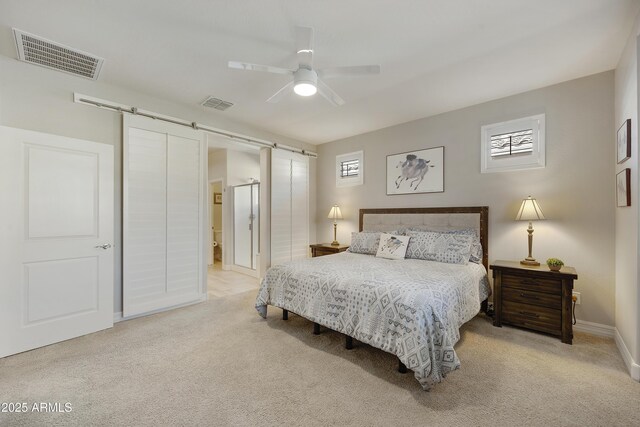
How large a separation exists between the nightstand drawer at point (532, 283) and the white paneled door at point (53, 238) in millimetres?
4244

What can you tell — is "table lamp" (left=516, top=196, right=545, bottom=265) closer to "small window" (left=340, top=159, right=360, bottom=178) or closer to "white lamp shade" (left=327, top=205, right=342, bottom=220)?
"small window" (left=340, top=159, right=360, bottom=178)

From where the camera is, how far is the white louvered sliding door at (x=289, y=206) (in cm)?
484

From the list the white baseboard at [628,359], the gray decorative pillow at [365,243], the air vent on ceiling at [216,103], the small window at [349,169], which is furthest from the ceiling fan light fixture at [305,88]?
the white baseboard at [628,359]

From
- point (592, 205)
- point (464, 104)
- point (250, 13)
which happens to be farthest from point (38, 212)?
point (592, 205)

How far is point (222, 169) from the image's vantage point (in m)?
6.22

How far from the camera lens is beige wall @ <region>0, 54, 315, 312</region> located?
2557 mm

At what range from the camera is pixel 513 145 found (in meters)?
3.38

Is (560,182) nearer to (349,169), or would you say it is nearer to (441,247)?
(441,247)

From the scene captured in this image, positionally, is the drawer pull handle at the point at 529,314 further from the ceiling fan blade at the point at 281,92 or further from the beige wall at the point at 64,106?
the beige wall at the point at 64,106

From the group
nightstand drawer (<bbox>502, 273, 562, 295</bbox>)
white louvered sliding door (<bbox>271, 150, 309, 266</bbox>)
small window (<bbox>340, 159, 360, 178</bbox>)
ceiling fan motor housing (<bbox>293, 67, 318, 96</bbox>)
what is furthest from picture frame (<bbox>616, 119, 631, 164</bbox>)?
white louvered sliding door (<bbox>271, 150, 309, 266</bbox>)

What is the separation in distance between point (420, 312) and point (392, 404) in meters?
0.61

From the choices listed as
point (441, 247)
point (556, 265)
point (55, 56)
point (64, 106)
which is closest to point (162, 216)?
point (64, 106)

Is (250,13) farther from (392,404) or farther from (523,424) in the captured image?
(523,424)

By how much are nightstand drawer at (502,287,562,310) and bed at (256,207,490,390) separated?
25 cm
